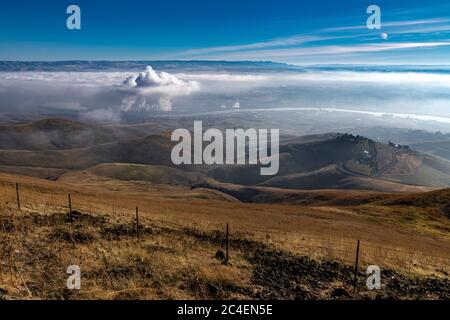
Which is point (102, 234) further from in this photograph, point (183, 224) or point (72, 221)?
point (183, 224)

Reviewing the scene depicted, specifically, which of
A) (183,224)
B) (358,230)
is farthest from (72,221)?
(358,230)

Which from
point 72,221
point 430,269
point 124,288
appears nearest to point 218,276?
point 124,288

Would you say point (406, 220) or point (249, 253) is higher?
point (249, 253)

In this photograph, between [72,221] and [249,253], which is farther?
[72,221]
